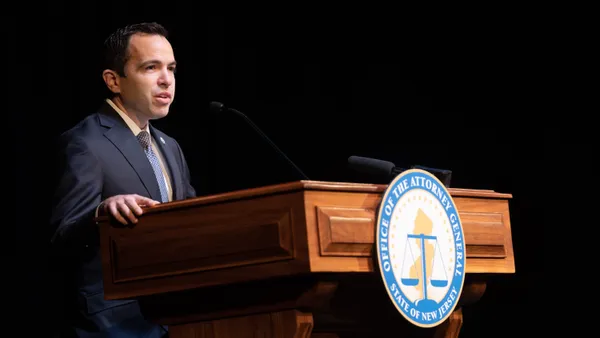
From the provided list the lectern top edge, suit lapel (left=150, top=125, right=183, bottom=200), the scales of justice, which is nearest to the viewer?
the lectern top edge

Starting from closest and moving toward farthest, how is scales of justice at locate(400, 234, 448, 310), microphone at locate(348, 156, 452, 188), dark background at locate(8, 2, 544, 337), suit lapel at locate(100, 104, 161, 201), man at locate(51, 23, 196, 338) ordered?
scales of justice at locate(400, 234, 448, 310) → microphone at locate(348, 156, 452, 188) → man at locate(51, 23, 196, 338) → suit lapel at locate(100, 104, 161, 201) → dark background at locate(8, 2, 544, 337)

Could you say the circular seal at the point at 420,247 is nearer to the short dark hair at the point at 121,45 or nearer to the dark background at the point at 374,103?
the short dark hair at the point at 121,45

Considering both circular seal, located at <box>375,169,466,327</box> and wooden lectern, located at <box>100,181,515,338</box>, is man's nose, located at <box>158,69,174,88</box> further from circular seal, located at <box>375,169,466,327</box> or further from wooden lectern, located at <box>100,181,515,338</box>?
circular seal, located at <box>375,169,466,327</box>

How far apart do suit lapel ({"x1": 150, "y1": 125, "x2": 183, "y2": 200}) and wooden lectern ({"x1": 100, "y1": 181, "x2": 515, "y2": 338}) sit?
511mm

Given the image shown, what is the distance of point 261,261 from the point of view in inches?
73.7

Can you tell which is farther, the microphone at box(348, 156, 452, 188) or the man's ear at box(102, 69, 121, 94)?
the man's ear at box(102, 69, 121, 94)

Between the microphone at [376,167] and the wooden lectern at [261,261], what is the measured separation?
0.45 feet

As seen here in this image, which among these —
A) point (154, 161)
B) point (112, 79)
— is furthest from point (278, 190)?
point (112, 79)

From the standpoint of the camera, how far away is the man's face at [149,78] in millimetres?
2562

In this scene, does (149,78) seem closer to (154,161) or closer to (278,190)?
(154,161)

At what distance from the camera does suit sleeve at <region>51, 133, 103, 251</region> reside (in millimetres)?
2219

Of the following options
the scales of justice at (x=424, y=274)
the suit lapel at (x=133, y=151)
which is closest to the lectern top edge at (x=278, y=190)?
the scales of justice at (x=424, y=274)

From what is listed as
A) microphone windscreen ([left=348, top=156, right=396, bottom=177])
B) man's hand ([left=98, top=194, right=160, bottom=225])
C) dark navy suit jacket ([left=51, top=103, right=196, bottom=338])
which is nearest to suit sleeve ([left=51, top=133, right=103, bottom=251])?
dark navy suit jacket ([left=51, top=103, right=196, bottom=338])

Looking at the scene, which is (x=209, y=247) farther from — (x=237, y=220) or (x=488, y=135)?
(x=488, y=135)
